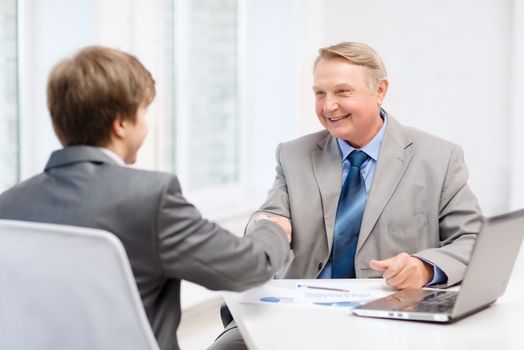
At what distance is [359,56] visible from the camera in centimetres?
250

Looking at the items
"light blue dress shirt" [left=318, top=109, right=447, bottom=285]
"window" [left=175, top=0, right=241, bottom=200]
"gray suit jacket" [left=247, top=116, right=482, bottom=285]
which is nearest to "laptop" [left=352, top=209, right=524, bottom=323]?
"gray suit jacket" [left=247, top=116, right=482, bottom=285]

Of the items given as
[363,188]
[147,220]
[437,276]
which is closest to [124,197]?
[147,220]

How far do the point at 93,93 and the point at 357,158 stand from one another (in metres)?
1.16

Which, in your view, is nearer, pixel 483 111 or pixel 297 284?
pixel 297 284

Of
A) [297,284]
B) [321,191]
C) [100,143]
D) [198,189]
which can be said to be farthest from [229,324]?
[198,189]

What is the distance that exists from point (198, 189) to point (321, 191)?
1895 mm

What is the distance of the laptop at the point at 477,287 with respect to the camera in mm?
1675

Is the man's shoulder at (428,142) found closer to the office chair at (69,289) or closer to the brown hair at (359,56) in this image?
the brown hair at (359,56)

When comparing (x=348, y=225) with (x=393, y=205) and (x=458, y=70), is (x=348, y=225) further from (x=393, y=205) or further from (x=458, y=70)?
(x=458, y=70)

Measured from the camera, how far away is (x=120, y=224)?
148cm

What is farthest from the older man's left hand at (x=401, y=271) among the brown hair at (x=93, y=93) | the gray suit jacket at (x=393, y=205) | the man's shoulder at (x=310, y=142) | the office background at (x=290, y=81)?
the office background at (x=290, y=81)

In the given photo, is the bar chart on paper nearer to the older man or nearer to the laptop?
the laptop

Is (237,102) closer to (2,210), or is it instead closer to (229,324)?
(229,324)

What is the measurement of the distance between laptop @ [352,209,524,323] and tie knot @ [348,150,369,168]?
65cm
